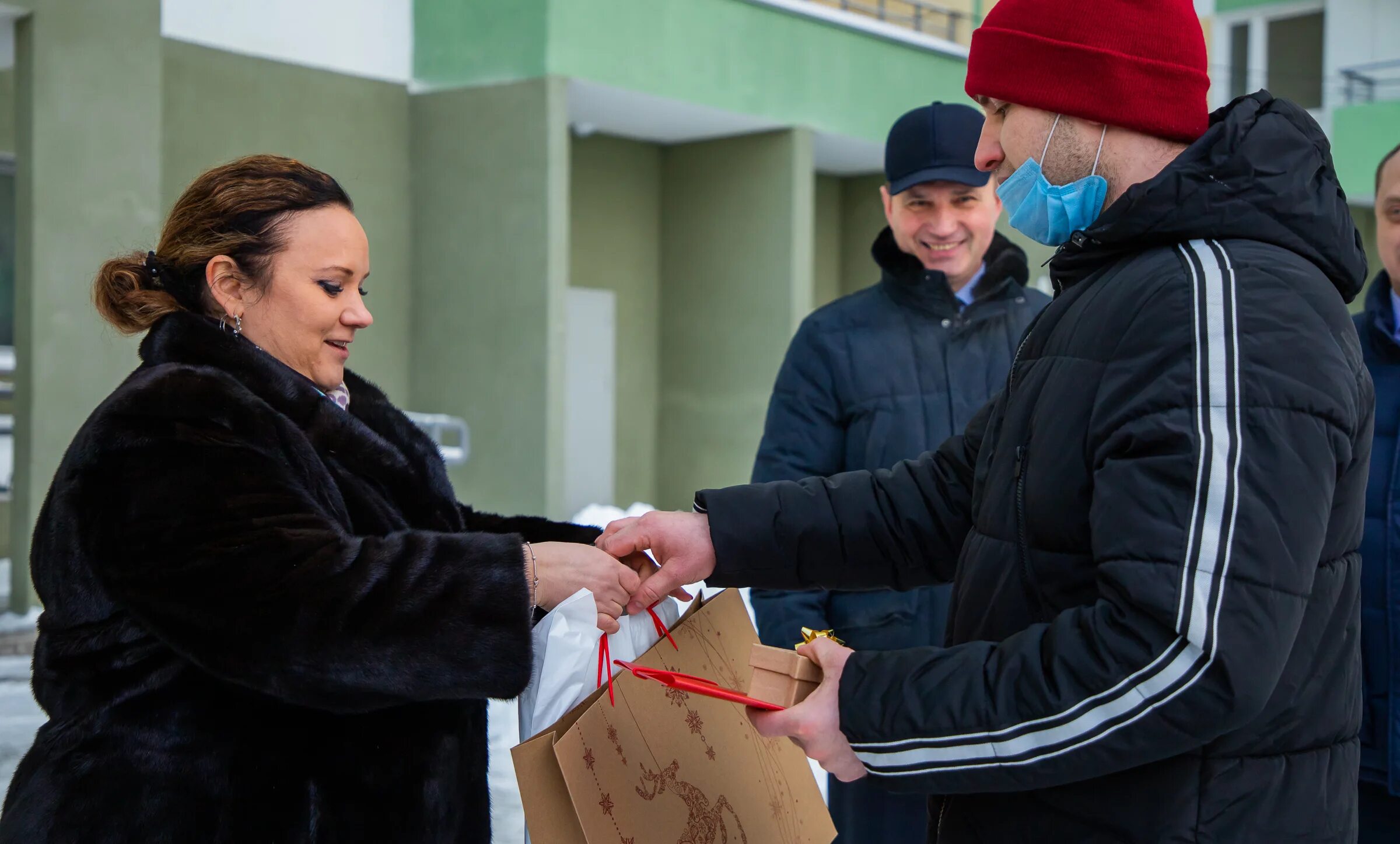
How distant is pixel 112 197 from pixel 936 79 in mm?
7019

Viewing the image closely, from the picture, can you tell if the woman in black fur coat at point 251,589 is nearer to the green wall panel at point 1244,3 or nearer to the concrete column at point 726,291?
the concrete column at point 726,291

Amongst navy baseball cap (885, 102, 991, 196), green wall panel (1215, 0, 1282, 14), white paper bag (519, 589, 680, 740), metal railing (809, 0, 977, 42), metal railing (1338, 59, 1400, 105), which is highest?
green wall panel (1215, 0, 1282, 14)

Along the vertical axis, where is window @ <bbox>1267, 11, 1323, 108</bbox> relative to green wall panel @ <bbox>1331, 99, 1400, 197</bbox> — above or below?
above

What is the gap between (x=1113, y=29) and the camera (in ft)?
5.33

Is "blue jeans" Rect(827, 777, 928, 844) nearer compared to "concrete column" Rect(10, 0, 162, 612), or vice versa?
"blue jeans" Rect(827, 777, 928, 844)

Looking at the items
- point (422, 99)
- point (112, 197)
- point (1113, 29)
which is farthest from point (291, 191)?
point (422, 99)

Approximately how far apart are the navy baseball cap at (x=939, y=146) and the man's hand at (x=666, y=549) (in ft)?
4.02

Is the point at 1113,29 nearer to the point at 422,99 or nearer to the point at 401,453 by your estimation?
the point at 401,453

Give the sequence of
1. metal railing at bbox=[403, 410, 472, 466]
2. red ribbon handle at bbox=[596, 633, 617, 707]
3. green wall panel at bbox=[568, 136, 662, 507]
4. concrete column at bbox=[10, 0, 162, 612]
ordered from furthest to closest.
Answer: green wall panel at bbox=[568, 136, 662, 507], metal railing at bbox=[403, 410, 472, 466], concrete column at bbox=[10, 0, 162, 612], red ribbon handle at bbox=[596, 633, 617, 707]

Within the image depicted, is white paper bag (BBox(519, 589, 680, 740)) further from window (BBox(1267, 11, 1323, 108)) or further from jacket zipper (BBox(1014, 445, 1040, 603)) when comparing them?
window (BBox(1267, 11, 1323, 108))

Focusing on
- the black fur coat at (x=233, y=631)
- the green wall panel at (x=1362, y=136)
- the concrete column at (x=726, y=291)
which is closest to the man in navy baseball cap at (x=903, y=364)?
the black fur coat at (x=233, y=631)

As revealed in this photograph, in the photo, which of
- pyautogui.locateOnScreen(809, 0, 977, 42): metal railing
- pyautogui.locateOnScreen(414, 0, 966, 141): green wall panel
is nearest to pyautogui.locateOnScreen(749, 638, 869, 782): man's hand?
pyautogui.locateOnScreen(414, 0, 966, 141): green wall panel

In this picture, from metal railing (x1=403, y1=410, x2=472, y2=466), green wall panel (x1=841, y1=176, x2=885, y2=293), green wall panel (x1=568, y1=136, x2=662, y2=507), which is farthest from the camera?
green wall panel (x1=841, y1=176, x2=885, y2=293)

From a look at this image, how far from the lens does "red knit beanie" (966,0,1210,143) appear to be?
5.28 feet
